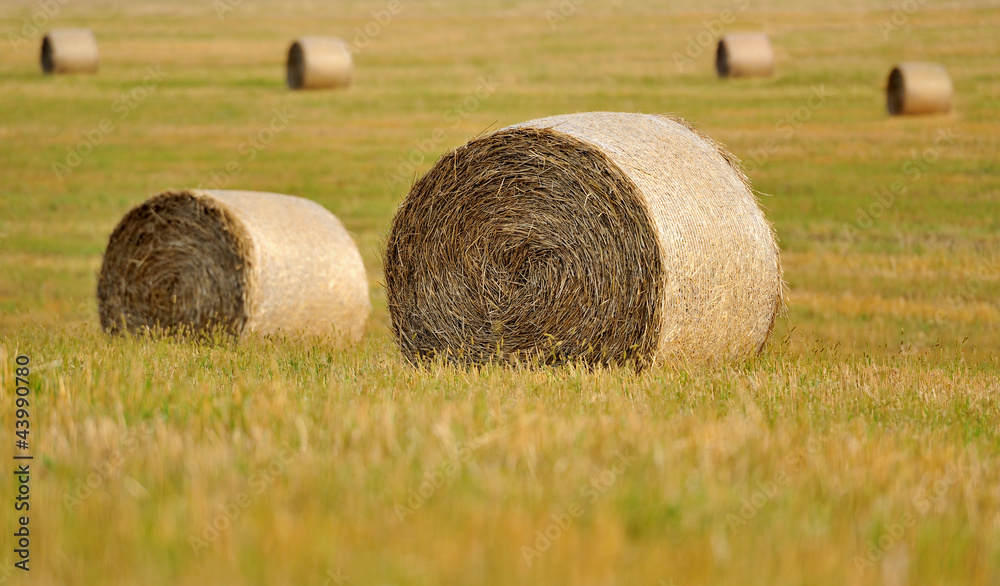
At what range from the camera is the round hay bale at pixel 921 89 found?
22.4 meters

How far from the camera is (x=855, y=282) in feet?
39.8

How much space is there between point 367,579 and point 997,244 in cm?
1240

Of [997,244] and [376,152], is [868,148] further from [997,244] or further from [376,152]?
[376,152]

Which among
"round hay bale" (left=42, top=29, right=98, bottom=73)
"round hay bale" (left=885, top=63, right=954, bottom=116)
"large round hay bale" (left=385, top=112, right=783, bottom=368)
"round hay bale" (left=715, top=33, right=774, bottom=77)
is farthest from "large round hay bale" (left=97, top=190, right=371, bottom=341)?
"round hay bale" (left=42, top=29, right=98, bottom=73)

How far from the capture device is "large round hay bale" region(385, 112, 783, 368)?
23.2 ft

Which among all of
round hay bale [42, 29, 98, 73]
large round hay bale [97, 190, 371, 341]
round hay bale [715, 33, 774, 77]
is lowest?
large round hay bale [97, 190, 371, 341]

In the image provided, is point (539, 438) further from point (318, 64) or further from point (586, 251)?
point (318, 64)

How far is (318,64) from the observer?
88.4 ft

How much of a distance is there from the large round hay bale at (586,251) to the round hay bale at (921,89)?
15885 millimetres

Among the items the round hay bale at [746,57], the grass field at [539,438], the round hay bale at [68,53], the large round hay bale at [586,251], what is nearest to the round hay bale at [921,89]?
the grass field at [539,438]

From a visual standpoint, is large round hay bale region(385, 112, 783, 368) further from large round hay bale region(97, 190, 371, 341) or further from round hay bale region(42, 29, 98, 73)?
round hay bale region(42, 29, 98, 73)

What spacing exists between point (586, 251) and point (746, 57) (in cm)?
2222

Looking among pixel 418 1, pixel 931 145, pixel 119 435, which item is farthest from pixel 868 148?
pixel 418 1

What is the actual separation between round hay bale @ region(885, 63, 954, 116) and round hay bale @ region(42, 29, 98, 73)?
19.5m
